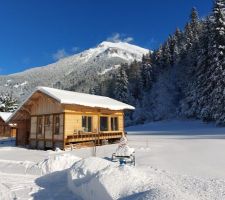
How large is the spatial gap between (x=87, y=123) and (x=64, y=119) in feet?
9.63

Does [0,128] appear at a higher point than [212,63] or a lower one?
lower

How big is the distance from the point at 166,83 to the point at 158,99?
5.24 meters

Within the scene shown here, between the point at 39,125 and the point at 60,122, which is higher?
the point at 60,122

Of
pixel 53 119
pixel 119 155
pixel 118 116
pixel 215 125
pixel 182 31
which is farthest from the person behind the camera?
pixel 182 31

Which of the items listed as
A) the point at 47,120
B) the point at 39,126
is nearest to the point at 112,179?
the point at 47,120

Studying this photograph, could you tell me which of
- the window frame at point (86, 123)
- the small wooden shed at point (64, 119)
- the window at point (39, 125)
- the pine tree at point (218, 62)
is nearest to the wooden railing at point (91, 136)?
the small wooden shed at point (64, 119)

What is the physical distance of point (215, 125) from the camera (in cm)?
4003

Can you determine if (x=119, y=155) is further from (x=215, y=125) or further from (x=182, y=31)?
(x=182, y=31)

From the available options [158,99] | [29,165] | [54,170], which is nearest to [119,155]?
[54,170]

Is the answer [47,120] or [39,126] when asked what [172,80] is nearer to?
[39,126]

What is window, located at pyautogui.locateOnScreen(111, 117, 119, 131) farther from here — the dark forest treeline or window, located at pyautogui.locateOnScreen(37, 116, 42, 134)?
the dark forest treeline

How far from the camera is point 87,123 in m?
25.7

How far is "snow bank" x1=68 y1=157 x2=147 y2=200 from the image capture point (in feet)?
28.3

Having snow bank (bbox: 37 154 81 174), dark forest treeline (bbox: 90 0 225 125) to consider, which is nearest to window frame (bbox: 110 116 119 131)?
snow bank (bbox: 37 154 81 174)
